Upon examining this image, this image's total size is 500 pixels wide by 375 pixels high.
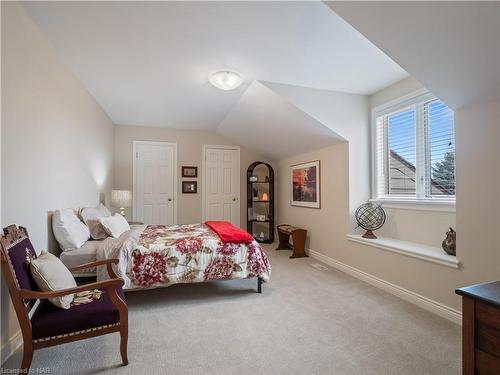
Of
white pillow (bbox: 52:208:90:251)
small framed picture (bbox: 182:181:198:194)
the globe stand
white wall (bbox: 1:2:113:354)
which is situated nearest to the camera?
white wall (bbox: 1:2:113:354)

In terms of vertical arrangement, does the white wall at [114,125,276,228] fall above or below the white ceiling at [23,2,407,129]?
below

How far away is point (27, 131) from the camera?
6.48 ft

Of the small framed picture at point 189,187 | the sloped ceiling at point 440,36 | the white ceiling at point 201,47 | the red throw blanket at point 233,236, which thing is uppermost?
the white ceiling at point 201,47

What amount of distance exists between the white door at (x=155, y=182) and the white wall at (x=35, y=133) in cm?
196

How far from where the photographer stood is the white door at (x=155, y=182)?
5.21 metres

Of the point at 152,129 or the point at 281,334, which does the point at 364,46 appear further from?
the point at 152,129

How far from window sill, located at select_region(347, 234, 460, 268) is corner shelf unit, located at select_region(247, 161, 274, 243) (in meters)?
2.30

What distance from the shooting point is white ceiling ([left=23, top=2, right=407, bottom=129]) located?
1962 mm

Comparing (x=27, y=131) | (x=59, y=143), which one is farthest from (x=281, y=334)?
(x=59, y=143)

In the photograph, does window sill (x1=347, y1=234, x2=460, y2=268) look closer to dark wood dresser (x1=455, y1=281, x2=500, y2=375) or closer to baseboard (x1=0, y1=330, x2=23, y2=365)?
dark wood dresser (x1=455, y1=281, x2=500, y2=375)

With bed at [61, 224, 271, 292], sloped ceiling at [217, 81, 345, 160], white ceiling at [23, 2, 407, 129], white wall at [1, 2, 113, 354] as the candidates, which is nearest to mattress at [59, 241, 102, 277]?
bed at [61, 224, 271, 292]

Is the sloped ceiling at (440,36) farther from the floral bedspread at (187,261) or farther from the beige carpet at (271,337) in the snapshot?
the floral bedspread at (187,261)

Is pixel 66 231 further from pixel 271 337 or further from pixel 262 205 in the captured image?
pixel 262 205

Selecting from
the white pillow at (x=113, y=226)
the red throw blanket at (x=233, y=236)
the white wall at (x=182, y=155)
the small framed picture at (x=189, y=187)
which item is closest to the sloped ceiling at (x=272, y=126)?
the white wall at (x=182, y=155)
